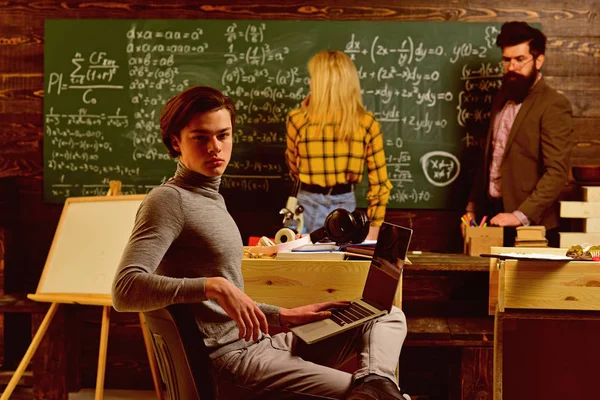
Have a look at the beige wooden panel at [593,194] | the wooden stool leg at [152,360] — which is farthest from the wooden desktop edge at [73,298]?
the beige wooden panel at [593,194]

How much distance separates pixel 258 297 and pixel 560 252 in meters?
1.09

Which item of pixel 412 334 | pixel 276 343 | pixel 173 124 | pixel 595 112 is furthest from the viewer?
pixel 595 112

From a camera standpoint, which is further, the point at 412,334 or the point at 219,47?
the point at 219,47

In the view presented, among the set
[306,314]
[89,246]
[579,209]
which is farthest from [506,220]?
[89,246]

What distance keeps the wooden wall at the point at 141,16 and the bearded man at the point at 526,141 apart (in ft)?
1.10

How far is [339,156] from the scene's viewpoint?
3584 millimetres

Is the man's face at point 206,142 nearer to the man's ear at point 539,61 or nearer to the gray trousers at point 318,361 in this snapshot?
the gray trousers at point 318,361

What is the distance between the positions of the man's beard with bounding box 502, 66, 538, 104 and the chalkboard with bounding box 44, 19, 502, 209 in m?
0.28

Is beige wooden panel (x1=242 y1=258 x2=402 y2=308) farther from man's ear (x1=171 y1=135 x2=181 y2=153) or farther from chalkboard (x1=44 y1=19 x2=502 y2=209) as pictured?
chalkboard (x1=44 y1=19 x2=502 y2=209)

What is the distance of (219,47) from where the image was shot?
404 cm

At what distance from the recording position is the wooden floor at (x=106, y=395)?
12.1 feet

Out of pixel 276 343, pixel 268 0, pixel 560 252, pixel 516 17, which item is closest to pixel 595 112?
pixel 516 17

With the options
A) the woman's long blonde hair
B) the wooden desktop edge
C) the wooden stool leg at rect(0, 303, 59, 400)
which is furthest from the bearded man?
the wooden stool leg at rect(0, 303, 59, 400)

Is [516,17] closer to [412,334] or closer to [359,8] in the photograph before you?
[359,8]
